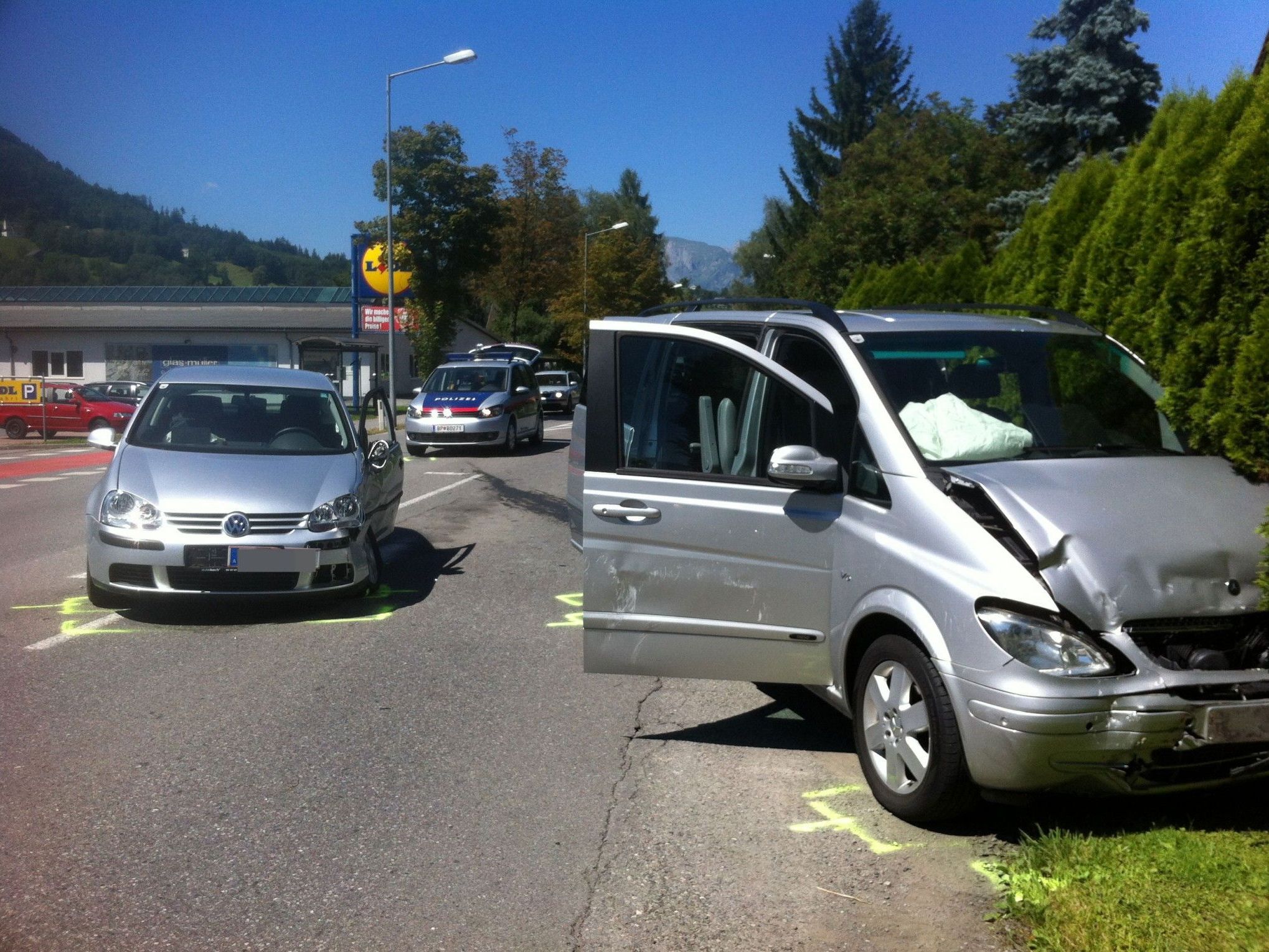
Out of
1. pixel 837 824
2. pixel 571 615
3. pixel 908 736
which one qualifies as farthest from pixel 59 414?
pixel 908 736

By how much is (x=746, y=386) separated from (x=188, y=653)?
12.7 feet

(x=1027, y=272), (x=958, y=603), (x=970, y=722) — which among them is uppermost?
(x=1027, y=272)

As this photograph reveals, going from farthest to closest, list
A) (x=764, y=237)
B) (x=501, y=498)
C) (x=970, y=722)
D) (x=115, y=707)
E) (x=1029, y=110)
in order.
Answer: (x=764, y=237), (x=1029, y=110), (x=501, y=498), (x=115, y=707), (x=970, y=722)

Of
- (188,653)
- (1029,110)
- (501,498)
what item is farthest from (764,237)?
(188,653)

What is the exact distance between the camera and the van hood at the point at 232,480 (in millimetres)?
7418

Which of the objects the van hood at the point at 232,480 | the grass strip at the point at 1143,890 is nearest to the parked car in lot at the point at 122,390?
the van hood at the point at 232,480

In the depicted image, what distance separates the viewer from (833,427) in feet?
16.1

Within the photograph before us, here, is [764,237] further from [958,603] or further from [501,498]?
[958,603]

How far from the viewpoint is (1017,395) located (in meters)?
5.12

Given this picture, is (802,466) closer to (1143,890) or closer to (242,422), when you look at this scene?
(1143,890)

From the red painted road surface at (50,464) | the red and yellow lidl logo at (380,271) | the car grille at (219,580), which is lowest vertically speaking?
the red painted road surface at (50,464)

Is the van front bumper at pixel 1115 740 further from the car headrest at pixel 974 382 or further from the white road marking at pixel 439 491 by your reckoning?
the white road marking at pixel 439 491

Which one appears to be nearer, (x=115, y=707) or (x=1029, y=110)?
(x=115, y=707)

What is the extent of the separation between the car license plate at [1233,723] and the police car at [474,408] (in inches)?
782
